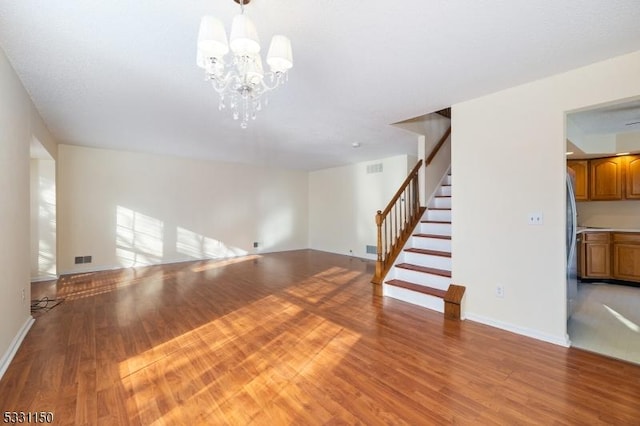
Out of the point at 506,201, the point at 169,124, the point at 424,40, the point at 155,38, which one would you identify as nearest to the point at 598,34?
the point at 424,40

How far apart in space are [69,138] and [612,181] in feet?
29.9


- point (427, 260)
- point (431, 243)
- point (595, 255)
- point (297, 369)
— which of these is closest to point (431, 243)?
point (431, 243)

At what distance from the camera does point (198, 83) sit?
268 centimetres

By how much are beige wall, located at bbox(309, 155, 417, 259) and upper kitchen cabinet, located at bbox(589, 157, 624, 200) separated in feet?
9.96

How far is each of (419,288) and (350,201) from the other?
4.01m

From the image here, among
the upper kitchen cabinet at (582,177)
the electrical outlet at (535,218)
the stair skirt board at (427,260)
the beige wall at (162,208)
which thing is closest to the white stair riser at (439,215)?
the stair skirt board at (427,260)

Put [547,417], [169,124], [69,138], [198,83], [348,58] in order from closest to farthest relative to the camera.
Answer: [547,417] → [348,58] → [198,83] → [169,124] → [69,138]

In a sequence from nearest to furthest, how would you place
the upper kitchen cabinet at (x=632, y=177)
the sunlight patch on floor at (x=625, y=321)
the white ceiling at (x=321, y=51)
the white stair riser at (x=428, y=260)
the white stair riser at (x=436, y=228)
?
1. the white ceiling at (x=321, y=51)
2. the sunlight patch on floor at (x=625, y=321)
3. the white stair riser at (x=428, y=260)
4. the white stair riser at (x=436, y=228)
5. the upper kitchen cabinet at (x=632, y=177)

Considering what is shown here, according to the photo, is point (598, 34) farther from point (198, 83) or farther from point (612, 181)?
point (612, 181)

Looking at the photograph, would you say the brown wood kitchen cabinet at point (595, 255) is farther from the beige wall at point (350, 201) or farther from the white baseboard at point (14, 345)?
the white baseboard at point (14, 345)

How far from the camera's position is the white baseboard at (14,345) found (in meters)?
2.08

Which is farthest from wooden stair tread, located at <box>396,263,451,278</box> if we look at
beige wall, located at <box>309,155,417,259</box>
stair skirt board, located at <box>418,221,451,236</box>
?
beige wall, located at <box>309,155,417,259</box>

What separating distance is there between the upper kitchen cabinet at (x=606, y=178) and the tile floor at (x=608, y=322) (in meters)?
1.54

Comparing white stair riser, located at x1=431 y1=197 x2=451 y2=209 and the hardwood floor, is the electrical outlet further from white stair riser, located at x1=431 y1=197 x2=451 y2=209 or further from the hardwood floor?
white stair riser, located at x1=431 y1=197 x2=451 y2=209
